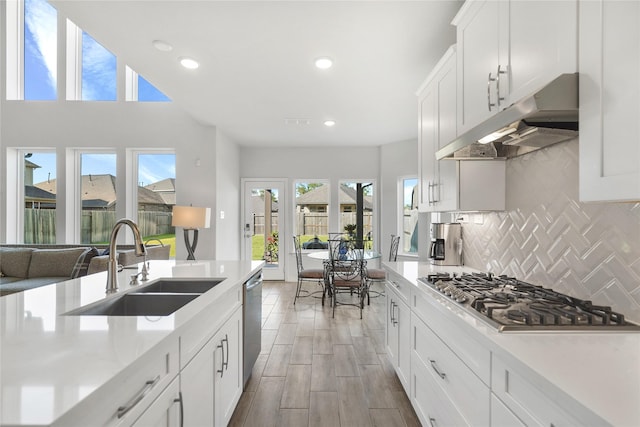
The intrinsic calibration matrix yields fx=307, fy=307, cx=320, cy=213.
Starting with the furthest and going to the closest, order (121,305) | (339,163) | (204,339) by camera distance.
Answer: (339,163)
(121,305)
(204,339)

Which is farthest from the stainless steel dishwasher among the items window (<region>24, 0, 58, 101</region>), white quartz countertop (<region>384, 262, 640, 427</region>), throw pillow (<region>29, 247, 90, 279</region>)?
window (<region>24, 0, 58, 101</region>)

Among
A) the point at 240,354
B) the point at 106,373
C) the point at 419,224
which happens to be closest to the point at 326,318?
the point at 240,354

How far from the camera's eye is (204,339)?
136 cm

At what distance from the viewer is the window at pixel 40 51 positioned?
17.2ft

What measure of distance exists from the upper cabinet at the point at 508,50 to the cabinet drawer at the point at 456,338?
99cm

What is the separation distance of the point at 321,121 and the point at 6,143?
17.5ft

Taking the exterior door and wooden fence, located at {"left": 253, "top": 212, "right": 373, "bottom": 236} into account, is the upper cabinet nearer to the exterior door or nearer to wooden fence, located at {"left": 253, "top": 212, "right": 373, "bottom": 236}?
wooden fence, located at {"left": 253, "top": 212, "right": 373, "bottom": 236}

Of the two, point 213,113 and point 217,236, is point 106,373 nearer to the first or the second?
point 213,113

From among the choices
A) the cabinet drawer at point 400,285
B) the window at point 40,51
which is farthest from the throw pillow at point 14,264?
the cabinet drawer at point 400,285

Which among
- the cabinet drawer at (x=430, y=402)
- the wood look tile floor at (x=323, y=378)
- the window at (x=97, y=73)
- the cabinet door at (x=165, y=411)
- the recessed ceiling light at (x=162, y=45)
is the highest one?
the window at (x=97, y=73)

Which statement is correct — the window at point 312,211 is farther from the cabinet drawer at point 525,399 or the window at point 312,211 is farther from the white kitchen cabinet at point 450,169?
the cabinet drawer at point 525,399

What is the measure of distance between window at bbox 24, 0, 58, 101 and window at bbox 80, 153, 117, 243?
4.14 feet

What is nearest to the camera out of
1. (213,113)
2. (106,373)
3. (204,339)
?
(106,373)

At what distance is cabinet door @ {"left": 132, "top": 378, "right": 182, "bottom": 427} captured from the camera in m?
0.88
